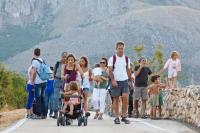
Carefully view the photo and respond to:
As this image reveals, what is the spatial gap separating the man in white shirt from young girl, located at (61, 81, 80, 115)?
8.79ft

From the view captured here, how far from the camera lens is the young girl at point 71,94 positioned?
48.7 ft

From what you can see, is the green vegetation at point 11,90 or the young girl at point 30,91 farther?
the green vegetation at point 11,90

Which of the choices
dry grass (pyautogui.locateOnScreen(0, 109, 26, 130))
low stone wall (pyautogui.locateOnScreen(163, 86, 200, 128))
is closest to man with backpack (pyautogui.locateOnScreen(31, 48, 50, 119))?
dry grass (pyautogui.locateOnScreen(0, 109, 26, 130))

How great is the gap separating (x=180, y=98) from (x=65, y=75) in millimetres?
3726

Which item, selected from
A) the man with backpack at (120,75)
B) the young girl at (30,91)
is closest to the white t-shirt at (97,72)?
the young girl at (30,91)

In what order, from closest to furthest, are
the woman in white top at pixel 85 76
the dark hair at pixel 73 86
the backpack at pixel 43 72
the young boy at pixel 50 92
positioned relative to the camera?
the dark hair at pixel 73 86 → the woman in white top at pixel 85 76 → the backpack at pixel 43 72 → the young boy at pixel 50 92

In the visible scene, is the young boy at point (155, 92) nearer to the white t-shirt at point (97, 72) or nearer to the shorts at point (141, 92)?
the shorts at point (141, 92)

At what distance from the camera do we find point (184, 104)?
17.2m

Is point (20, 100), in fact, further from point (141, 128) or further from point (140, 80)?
point (141, 128)

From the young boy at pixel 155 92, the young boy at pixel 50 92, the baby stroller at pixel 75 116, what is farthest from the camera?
the young boy at pixel 155 92

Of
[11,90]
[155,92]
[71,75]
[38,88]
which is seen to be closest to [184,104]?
[155,92]

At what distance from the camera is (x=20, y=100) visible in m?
63.7

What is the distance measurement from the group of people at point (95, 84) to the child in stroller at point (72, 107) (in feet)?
0.08

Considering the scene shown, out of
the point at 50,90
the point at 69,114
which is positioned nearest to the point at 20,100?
the point at 50,90
